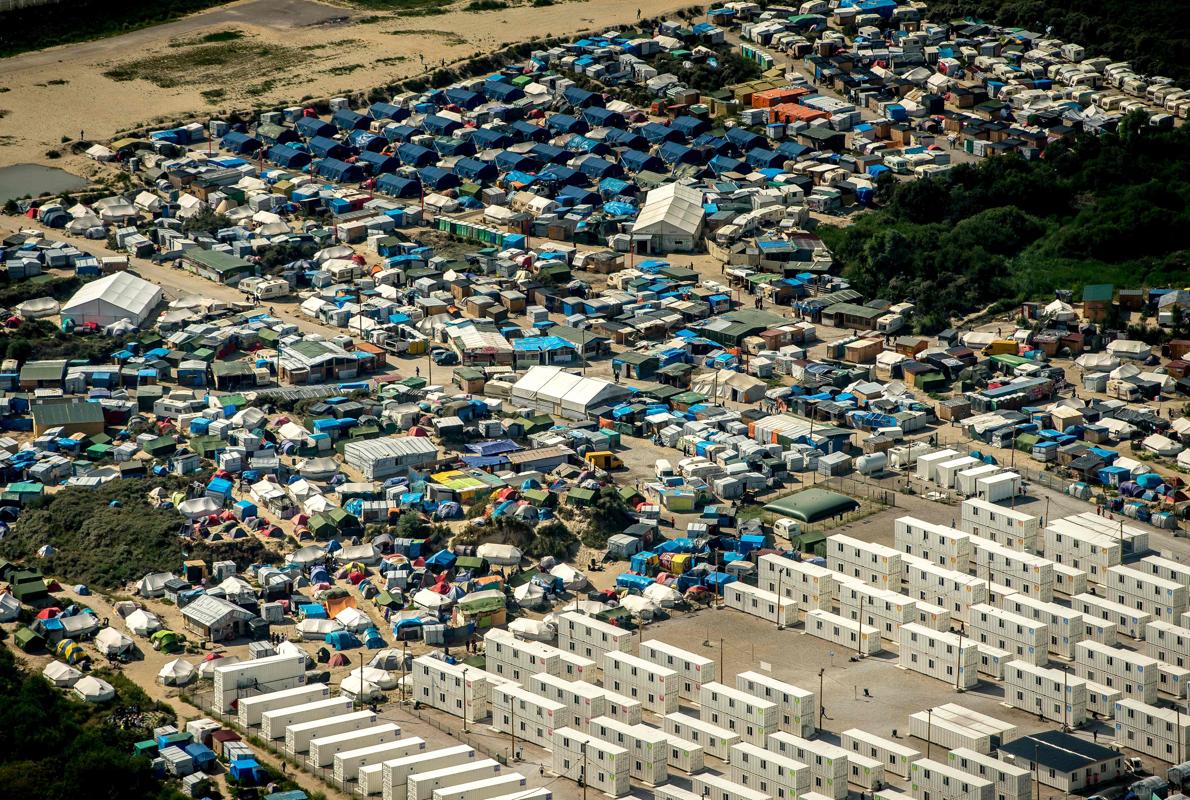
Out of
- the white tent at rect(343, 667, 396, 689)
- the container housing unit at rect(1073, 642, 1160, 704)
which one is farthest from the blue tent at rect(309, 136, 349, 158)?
the container housing unit at rect(1073, 642, 1160, 704)

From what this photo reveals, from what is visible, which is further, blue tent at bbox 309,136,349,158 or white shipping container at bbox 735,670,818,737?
blue tent at bbox 309,136,349,158

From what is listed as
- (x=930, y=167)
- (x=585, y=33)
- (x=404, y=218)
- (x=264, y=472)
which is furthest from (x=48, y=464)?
(x=585, y=33)

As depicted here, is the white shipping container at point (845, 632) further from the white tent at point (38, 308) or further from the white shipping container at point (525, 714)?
the white tent at point (38, 308)

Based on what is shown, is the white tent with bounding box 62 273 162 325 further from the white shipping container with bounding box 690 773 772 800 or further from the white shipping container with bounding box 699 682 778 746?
the white shipping container with bounding box 690 773 772 800

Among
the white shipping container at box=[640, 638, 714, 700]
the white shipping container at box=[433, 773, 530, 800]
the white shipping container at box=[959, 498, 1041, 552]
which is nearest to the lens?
the white shipping container at box=[433, 773, 530, 800]

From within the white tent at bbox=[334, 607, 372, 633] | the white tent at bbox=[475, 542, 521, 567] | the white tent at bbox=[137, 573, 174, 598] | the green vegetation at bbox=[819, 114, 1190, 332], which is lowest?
the white tent at bbox=[334, 607, 372, 633]

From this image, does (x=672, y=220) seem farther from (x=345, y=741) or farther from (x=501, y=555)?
(x=345, y=741)
